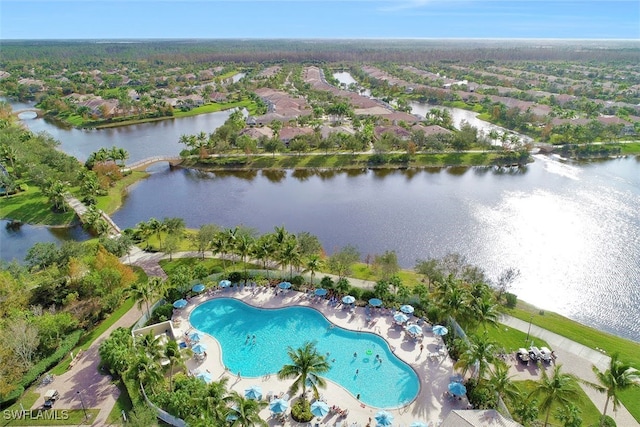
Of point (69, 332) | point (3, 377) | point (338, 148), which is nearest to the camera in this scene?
point (3, 377)

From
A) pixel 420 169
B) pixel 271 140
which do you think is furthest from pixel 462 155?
pixel 271 140

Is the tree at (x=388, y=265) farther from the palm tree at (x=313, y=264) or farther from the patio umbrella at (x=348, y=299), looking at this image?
the palm tree at (x=313, y=264)

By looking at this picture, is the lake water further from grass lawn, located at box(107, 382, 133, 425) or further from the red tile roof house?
grass lawn, located at box(107, 382, 133, 425)

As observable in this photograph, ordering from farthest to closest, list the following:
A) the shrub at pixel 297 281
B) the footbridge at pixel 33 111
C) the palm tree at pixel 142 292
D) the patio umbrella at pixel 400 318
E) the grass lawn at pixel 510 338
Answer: the footbridge at pixel 33 111 → the shrub at pixel 297 281 → the patio umbrella at pixel 400 318 → the palm tree at pixel 142 292 → the grass lawn at pixel 510 338

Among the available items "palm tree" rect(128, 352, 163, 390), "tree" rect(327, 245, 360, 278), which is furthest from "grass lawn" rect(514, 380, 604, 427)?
"palm tree" rect(128, 352, 163, 390)

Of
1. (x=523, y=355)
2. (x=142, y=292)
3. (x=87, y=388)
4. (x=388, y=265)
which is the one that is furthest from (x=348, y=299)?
(x=87, y=388)

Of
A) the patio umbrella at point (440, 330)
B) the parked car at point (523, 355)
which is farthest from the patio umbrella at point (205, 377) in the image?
the parked car at point (523, 355)

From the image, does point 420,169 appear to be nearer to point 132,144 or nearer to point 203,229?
point 203,229
